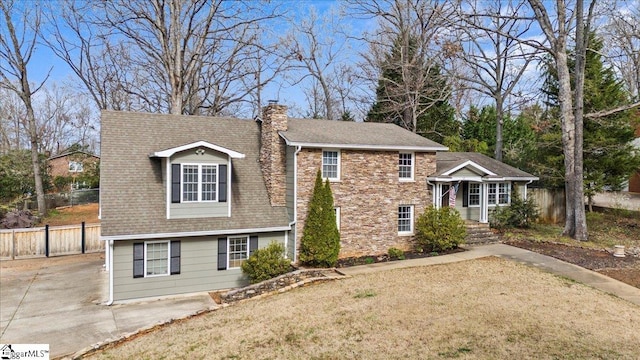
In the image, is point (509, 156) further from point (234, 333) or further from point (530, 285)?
point (234, 333)

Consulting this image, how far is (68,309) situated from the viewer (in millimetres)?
11781

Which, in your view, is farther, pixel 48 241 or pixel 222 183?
pixel 48 241

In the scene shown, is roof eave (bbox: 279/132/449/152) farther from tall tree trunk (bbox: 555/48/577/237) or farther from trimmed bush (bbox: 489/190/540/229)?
tall tree trunk (bbox: 555/48/577/237)

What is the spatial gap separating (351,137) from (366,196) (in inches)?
97.4

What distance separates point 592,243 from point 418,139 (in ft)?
27.1

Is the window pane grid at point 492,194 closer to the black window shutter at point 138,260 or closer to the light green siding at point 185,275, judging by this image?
the light green siding at point 185,275

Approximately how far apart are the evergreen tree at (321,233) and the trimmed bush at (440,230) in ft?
12.8

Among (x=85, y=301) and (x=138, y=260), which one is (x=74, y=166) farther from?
(x=138, y=260)

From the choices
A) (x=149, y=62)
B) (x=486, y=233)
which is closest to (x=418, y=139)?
(x=486, y=233)

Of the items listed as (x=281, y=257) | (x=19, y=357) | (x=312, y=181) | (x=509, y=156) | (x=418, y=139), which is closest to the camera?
(x=19, y=357)

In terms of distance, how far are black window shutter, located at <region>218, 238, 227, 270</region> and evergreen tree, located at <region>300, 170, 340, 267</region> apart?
268 cm

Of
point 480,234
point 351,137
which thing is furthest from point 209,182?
point 480,234

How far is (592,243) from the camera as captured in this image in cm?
1647

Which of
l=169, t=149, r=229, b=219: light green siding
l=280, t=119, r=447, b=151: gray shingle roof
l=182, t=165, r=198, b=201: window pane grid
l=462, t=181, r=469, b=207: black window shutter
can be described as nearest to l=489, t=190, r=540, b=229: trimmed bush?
l=462, t=181, r=469, b=207: black window shutter
